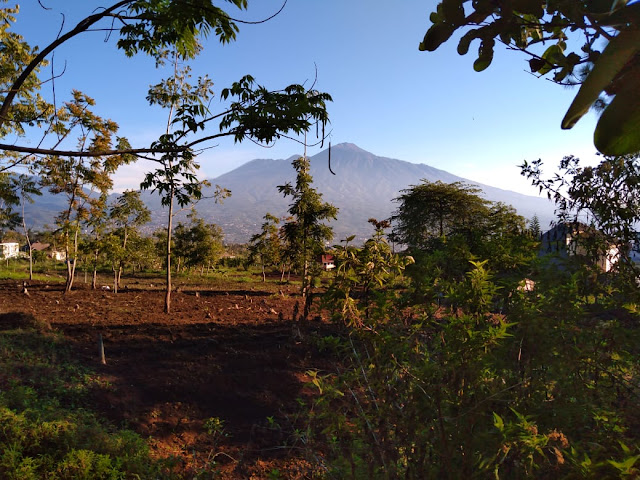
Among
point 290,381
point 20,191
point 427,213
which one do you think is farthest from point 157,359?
point 427,213

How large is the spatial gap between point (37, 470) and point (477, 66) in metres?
4.25

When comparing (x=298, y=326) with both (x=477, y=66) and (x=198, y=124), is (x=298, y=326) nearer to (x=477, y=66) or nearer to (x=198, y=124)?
(x=198, y=124)

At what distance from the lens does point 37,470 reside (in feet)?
9.92

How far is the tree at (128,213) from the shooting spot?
14.7 meters

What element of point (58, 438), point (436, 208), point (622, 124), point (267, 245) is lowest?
point (58, 438)

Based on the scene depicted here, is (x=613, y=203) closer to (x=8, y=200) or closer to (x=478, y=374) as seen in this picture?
(x=478, y=374)

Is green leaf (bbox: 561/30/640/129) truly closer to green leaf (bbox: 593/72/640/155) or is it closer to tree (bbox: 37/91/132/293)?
green leaf (bbox: 593/72/640/155)

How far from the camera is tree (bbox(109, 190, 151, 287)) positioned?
1471cm

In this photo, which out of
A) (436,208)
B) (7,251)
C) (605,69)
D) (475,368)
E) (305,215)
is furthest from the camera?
(7,251)

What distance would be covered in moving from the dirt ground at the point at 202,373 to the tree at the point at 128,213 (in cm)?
391

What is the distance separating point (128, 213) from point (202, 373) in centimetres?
1110

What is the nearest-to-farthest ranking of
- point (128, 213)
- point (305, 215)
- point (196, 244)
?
point (305, 215)
point (128, 213)
point (196, 244)

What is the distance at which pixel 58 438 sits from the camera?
3.42m

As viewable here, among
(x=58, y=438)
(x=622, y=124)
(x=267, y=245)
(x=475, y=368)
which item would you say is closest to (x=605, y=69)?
(x=622, y=124)
